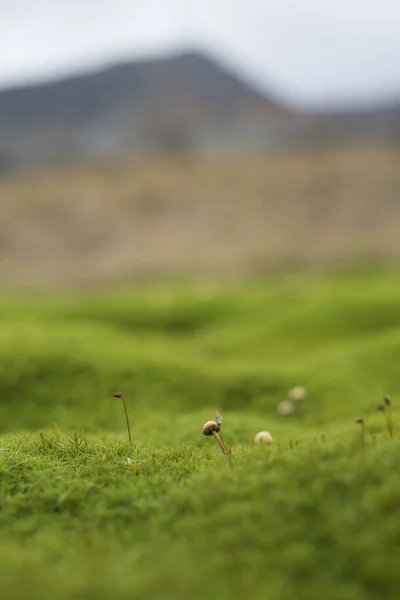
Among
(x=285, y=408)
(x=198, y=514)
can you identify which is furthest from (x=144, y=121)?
(x=198, y=514)

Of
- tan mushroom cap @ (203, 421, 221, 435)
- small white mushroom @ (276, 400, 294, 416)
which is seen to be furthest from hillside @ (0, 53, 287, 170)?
tan mushroom cap @ (203, 421, 221, 435)

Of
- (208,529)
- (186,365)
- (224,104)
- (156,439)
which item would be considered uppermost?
(224,104)

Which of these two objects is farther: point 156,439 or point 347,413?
point 347,413

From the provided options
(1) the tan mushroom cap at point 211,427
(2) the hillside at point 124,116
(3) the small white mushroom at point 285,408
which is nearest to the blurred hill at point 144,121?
(2) the hillside at point 124,116

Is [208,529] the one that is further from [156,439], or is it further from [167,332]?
[167,332]

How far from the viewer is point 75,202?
2847cm

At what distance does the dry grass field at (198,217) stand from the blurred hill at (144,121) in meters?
1.01

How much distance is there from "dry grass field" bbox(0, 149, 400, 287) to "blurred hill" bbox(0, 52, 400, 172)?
3.30 ft

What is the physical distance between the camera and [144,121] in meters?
30.4

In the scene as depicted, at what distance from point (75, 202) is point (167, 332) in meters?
19.6

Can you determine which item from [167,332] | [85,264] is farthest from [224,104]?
[167,332]

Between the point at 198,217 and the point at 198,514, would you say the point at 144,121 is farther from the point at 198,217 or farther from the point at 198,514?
the point at 198,514

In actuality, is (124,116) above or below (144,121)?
above

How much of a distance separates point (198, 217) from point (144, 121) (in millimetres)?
6300
